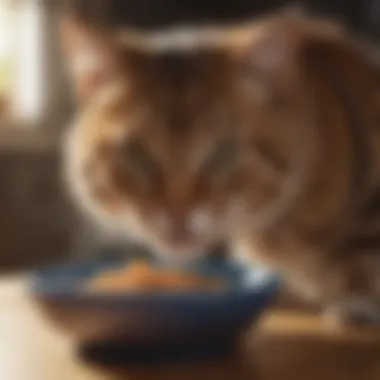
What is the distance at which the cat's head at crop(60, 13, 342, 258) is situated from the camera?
1006 millimetres

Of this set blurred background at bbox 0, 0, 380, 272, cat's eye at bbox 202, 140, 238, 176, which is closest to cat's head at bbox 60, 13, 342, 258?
cat's eye at bbox 202, 140, 238, 176

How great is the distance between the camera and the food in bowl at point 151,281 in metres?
0.87

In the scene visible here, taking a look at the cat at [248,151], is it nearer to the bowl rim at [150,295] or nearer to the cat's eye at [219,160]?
the cat's eye at [219,160]

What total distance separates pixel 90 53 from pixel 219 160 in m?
0.19

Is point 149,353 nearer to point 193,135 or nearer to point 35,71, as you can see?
point 193,135

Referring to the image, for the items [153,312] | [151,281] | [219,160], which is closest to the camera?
[153,312]

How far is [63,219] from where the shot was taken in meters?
1.87

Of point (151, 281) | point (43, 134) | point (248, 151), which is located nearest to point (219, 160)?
point (248, 151)

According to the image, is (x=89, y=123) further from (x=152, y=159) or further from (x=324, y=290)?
(x=324, y=290)

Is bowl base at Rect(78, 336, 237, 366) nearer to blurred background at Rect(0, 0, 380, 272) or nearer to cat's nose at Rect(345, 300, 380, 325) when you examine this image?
cat's nose at Rect(345, 300, 380, 325)

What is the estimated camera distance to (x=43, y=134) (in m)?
1.85

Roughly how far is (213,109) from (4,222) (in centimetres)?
96

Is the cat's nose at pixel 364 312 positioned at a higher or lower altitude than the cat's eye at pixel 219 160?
lower

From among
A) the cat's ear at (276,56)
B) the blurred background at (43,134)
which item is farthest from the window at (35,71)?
the cat's ear at (276,56)
